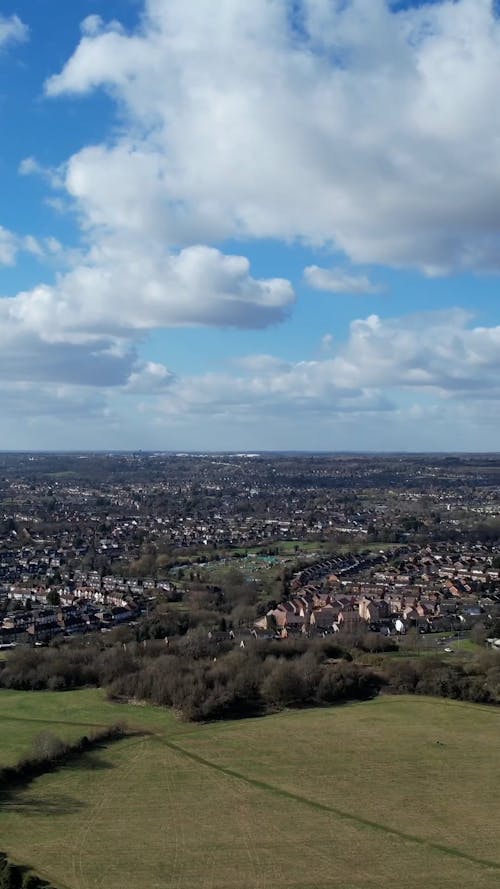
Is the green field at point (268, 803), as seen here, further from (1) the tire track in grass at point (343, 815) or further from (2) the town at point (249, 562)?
(2) the town at point (249, 562)

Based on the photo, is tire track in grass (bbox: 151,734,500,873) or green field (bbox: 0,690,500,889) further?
tire track in grass (bbox: 151,734,500,873)

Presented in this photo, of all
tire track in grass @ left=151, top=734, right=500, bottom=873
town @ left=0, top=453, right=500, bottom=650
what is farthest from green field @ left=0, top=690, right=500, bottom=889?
town @ left=0, top=453, right=500, bottom=650

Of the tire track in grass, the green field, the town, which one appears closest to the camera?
the green field

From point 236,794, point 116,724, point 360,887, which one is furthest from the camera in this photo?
point 116,724

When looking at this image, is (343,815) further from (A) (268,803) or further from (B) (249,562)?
(B) (249,562)

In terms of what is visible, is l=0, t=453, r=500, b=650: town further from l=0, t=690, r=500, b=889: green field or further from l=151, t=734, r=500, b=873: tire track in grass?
l=151, t=734, r=500, b=873: tire track in grass

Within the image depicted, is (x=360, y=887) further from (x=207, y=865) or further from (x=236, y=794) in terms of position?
(x=236, y=794)

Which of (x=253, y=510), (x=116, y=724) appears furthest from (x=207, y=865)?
(x=253, y=510)
